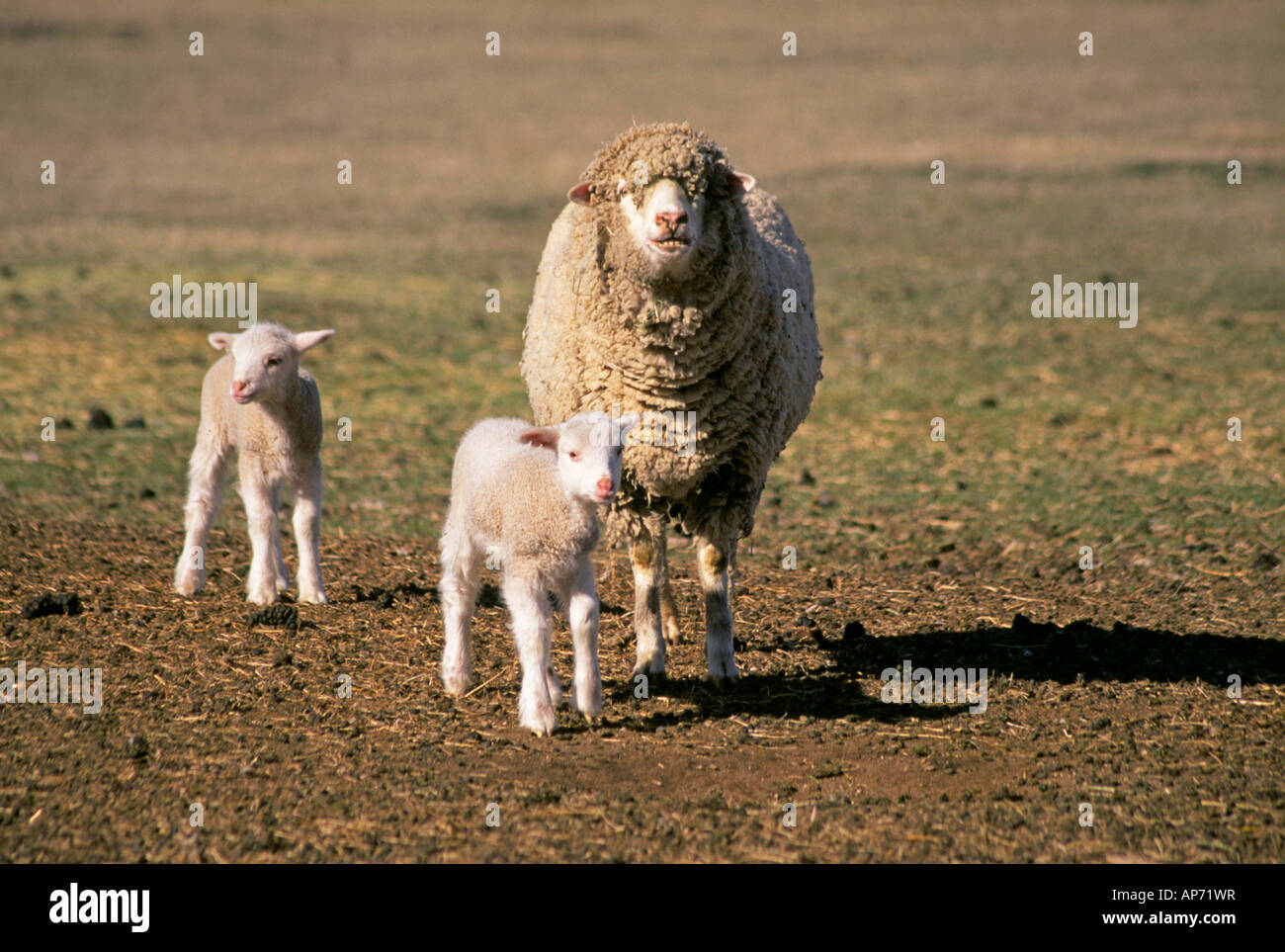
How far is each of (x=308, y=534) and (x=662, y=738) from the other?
2890mm

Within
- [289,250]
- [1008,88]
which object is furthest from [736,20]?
[289,250]

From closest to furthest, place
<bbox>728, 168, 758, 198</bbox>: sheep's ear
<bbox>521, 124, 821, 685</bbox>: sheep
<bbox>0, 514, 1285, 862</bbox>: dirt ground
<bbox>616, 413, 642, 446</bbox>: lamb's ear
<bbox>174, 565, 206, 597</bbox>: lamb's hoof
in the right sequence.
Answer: <bbox>0, 514, 1285, 862</bbox>: dirt ground, <bbox>616, 413, 642, 446</bbox>: lamb's ear, <bbox>521, 124, 821, 685</bbox>: sheep, <bbox>728, 168, 758, 198</bbox>: sheep's ear, <bbox>174, 565, 206, 597</bbox>: lamb's hoof

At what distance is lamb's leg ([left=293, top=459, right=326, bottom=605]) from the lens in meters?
8.52

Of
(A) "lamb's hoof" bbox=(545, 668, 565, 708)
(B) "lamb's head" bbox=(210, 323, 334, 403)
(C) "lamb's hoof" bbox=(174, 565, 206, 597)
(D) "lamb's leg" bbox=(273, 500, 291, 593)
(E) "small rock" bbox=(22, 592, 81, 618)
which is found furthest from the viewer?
(C) "lamb's hoof" bbox=(174, 565, 206, 597)

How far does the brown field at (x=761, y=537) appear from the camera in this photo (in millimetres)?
5871

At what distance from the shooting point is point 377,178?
101ft

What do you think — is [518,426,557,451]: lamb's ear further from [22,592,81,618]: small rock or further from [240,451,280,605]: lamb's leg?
[22,592,81,618]: small rock

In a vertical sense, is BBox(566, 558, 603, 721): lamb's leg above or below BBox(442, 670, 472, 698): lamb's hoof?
above

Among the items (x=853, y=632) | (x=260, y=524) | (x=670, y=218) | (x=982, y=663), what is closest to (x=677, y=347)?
(x=670, y=218)

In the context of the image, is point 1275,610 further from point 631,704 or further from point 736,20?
point 736,20

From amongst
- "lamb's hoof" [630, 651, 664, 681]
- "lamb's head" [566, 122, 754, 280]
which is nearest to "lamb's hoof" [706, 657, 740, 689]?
"lamb's hoof" [630, 651, 664, 681]

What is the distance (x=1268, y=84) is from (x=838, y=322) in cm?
2561

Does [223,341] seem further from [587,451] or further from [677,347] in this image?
[587,451]

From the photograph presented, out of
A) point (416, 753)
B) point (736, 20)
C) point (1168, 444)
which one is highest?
point (736, 20)
